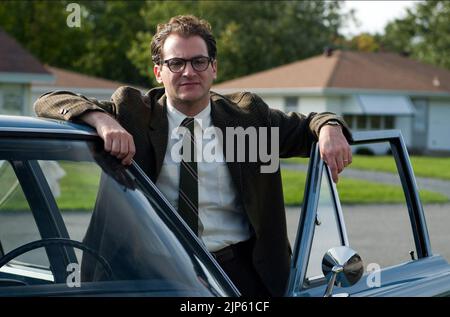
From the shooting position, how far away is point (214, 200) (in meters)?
3.04

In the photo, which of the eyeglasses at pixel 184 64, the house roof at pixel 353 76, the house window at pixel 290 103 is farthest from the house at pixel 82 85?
the eyeglasses at pixel 184 64

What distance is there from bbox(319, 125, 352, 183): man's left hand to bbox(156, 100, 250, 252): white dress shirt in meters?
0.40

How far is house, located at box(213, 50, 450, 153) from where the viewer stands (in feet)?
125

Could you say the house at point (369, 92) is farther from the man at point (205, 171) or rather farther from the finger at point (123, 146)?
Result: the finger at point (123, 146)

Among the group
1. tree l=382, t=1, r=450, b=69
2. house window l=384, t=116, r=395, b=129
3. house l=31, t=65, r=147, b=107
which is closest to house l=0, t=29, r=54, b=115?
house l=31, t=65, r=147, b=107

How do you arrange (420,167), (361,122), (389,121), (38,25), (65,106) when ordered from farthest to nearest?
(389,121) < (361,122) < (38,25) < (420,167) < (65,106)

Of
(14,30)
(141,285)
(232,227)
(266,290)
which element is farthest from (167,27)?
(14,30)

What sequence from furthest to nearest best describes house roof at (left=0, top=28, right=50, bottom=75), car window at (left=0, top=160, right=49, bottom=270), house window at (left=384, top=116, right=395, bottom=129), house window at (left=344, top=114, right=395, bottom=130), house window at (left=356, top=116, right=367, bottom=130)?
house window at (left=384, top=116, right=395, bottom=129), house window at (left=356, top=116, right=367, bottom=130), house window at (left=344, top=114, right=395, bottom=130), house roof at (left=0, top=28, right=50, bottom=75), car window at (left=0, top=160, right=49, bottom=270)

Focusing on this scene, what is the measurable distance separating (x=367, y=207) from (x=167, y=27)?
1261 centimetres

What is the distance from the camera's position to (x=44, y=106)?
9.64 ft

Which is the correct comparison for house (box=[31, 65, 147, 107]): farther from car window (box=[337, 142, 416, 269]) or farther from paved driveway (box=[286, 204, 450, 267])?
paved driveway (box=[286, 204, 450, 267])

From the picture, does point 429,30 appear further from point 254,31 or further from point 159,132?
Result: point 159,132

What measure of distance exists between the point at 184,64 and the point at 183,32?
12 centimetres

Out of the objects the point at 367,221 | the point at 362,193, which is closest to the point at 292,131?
the point at 367,221
